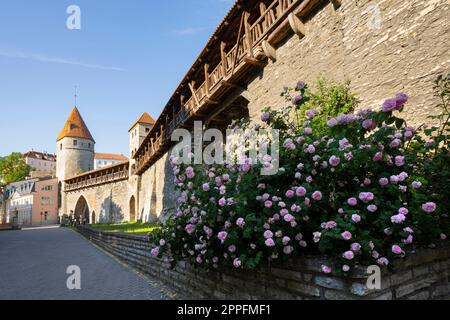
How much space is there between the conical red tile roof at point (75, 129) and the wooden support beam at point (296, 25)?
49.3 metres

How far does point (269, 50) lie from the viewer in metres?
8.29

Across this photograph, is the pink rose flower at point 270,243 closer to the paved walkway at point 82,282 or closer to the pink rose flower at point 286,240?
the pink rose flower at point 286,240

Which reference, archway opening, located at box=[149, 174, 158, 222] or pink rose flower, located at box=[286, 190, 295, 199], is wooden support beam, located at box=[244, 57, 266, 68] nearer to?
pink rose flower, located at box=[286, 190, 295, 199]

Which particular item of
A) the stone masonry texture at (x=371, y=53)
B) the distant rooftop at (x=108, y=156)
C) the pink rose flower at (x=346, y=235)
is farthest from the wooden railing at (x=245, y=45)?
the distant rooftop at (x=108, y=156)

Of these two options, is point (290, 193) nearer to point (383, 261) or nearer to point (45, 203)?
point (383, 261)

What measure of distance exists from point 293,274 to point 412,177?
1.39m

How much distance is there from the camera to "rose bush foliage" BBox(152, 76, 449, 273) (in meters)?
2.53

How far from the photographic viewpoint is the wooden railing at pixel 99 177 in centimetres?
3252

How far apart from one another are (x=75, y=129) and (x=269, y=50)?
163 feet

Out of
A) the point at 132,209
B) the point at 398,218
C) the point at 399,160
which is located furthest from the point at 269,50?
the point at 132,209

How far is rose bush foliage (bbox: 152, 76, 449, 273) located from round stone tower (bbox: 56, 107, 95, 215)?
50047 millimetres

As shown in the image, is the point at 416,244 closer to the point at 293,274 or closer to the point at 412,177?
the point at 412,177

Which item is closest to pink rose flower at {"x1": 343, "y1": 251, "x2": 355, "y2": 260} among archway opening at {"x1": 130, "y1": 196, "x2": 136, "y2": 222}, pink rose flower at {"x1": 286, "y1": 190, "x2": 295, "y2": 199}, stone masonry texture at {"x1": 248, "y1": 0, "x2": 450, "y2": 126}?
pink rose flower at {"x1": 286, "y1": 190, "x2": 295, "y2": 199}
